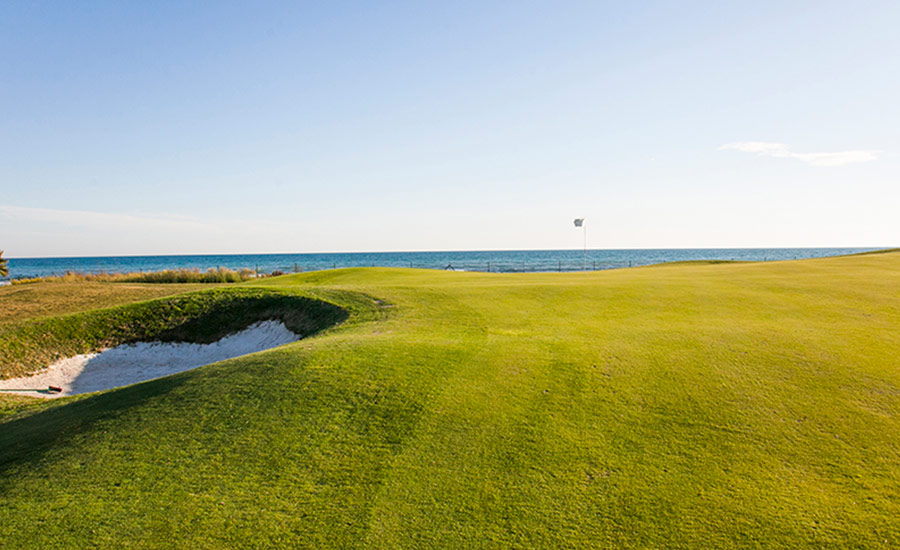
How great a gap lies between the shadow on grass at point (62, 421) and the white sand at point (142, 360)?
18.3ft

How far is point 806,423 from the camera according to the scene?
21.7 feet

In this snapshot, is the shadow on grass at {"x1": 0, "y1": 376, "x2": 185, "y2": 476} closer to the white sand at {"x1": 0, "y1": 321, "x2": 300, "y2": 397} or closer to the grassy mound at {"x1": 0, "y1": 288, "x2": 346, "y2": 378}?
the white sand at {"x1": 0, "y1": 321, "x2": 300, "y2": 397}

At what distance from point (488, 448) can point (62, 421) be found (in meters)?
6.89

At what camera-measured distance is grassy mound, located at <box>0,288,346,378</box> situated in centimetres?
1478

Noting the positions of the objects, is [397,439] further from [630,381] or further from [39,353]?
[39,353]

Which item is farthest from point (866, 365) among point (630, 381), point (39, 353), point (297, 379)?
point (39, 353)

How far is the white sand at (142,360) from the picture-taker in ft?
46.2

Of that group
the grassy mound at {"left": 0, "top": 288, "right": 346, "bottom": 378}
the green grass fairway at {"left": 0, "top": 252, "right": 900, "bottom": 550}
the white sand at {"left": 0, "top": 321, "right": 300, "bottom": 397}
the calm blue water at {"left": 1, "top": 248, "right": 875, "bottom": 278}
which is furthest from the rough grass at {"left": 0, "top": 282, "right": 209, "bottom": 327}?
the calm blue water at {"left": 1, "top": 248, "right": 875, "bottom": 278}

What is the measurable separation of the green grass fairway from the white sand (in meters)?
5.07

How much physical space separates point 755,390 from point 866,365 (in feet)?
8.29

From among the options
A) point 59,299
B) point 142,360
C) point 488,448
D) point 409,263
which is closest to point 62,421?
point 488,448

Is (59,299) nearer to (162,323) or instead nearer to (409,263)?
(162,323)

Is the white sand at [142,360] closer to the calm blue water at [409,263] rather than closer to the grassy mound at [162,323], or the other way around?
the grassy mound at [162,323]

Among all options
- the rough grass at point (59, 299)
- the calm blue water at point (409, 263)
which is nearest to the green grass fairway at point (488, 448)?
the rough grass at point (59, 299)
